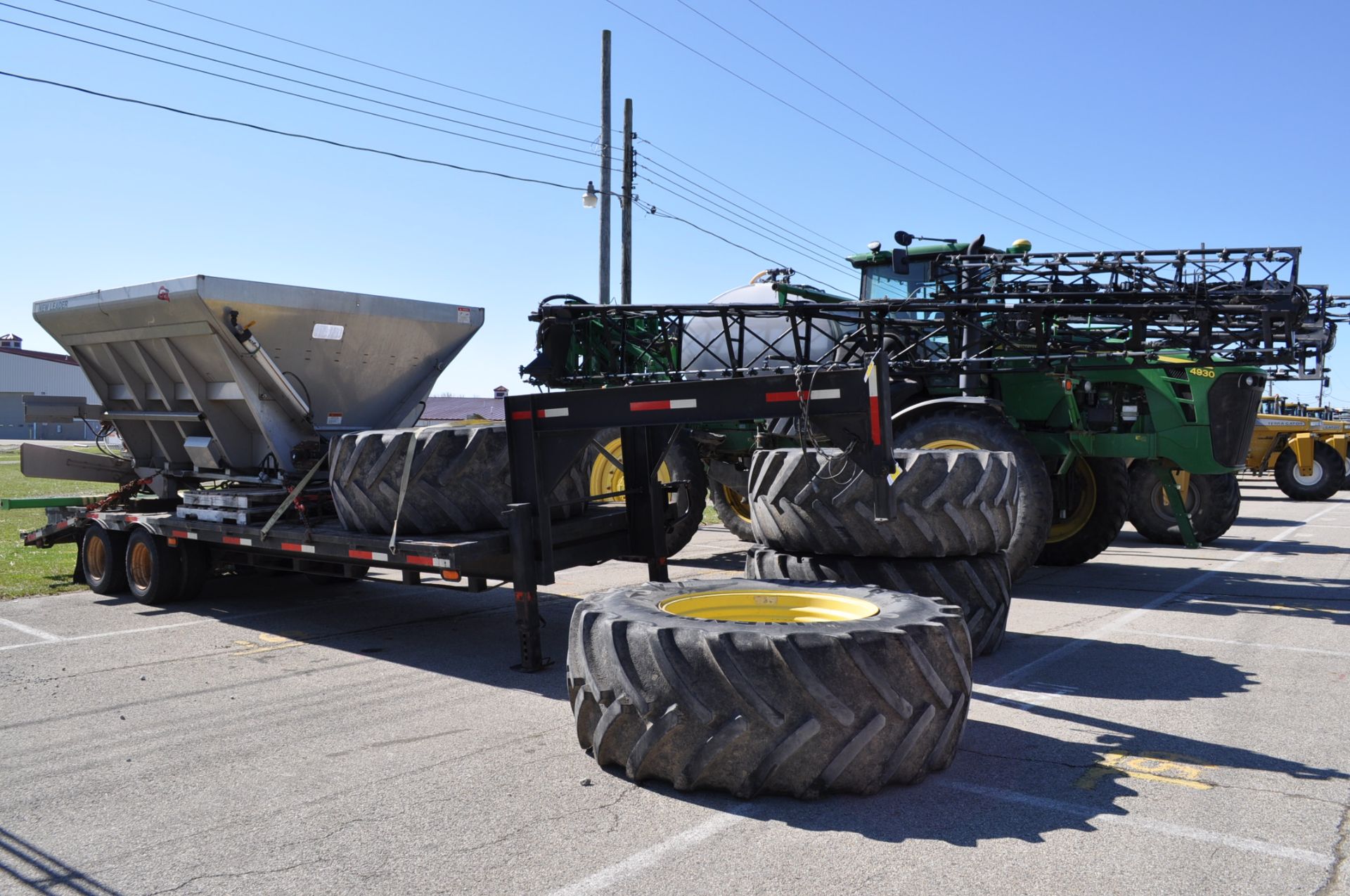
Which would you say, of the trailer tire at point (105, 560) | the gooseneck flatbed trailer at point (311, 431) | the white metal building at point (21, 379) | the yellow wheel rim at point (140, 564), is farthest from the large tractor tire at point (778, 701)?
the white metal building at point (21, 379)

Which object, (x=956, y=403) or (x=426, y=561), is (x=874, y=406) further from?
(x=956, y=403)

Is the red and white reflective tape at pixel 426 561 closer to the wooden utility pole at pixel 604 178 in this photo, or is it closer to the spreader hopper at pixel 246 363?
the spreader hopper at pixel 246 363

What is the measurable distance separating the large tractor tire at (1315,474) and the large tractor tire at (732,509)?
15.8 meters

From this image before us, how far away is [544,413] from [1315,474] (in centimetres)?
2283

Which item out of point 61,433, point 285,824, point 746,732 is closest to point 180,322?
point 285,824

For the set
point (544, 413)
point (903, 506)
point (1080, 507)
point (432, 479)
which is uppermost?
point (544, 413)

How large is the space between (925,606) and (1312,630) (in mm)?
4719

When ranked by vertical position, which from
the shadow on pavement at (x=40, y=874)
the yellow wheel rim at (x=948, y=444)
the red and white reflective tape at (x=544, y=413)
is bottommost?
the shadow on pavement at (x=40, y=874)

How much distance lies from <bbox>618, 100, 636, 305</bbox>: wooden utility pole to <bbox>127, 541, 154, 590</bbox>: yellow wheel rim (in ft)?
36.5

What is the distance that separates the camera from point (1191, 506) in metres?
14.3

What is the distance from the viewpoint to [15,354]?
81.0m

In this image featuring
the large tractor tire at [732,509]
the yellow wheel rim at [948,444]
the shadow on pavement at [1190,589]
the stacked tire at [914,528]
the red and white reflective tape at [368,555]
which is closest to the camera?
the stacked tire at [914,528]

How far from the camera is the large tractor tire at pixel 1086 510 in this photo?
38.2 feet

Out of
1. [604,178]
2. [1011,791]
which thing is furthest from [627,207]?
[1011,791]
